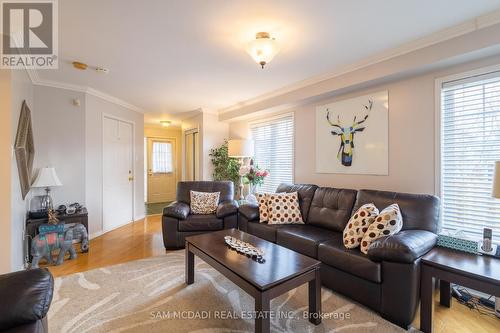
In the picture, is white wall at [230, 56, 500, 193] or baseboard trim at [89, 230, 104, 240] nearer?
white wall at [230, 56, 500, 193]

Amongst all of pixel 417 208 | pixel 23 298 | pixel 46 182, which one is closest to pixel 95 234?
pixel 46 182

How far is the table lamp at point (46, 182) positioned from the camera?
10.4ft

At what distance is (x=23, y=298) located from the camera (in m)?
1.09

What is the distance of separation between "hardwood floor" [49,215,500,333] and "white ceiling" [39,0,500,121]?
245cm

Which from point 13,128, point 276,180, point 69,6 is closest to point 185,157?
point 276,180

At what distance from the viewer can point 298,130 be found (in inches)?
156

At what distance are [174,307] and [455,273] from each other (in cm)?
216

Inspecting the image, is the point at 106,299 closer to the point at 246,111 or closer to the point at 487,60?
the point at 246,111

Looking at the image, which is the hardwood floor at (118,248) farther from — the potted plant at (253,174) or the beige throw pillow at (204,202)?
the potted plant at (253,174)

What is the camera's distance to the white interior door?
436 cm

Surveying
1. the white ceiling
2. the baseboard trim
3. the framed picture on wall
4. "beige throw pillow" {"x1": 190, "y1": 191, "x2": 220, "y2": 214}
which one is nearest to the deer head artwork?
the framed picture on wall

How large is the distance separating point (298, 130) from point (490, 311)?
2960 mm

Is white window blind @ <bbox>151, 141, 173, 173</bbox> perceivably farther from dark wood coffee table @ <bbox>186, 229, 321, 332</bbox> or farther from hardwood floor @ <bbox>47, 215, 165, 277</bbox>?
dark wood coffee table @ <bbox>186, 229, 321, 332</bbox>

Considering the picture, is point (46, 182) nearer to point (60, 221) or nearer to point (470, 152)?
point (60, 221)
